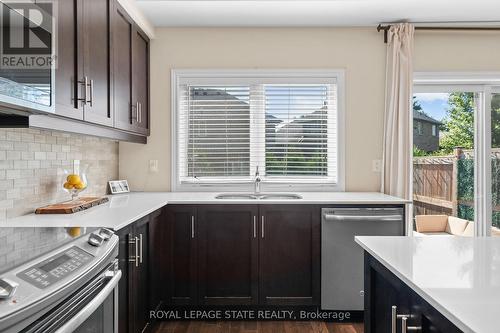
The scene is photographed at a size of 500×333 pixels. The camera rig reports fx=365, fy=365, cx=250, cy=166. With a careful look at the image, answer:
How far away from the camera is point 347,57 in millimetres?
3395

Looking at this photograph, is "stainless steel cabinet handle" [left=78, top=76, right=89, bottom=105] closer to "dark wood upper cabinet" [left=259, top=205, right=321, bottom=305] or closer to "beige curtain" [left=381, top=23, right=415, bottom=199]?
"dark wood upper cabinet" [left=259, top=205, right=321, bottom=305]

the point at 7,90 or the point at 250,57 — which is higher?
the point at 250,57

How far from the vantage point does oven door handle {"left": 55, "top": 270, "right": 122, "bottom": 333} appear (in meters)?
1.10

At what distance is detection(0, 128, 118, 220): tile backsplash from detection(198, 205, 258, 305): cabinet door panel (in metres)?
0.97

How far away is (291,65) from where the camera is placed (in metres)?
3.39

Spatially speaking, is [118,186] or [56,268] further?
[118,186]

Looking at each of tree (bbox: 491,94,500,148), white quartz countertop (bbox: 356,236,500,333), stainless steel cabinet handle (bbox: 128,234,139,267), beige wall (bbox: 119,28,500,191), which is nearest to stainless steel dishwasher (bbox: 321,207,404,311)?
beige wall (bbox: 119,28,500,191)

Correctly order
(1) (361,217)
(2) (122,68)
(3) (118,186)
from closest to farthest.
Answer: (2) (122,68)
(1) (361,217)
(3) (118,186)

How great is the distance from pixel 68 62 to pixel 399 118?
2.69 meters

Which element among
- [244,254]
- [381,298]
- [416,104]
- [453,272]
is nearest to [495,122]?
[416,104]

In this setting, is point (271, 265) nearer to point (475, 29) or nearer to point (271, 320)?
point (271, 320)

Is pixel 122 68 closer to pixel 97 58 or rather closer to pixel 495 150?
pixel 97 58

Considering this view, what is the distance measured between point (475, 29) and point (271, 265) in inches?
111

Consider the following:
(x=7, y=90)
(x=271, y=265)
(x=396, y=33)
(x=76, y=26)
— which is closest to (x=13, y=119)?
(x=7, y=90)
